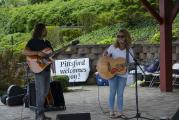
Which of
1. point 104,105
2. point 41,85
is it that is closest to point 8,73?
point 104,105

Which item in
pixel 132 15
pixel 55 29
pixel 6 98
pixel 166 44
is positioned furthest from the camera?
pixel 55 29

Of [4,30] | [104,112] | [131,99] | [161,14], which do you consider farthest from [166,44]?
[4,30]

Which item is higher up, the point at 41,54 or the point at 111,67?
the point at 41,54

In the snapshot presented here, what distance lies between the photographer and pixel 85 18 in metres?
23.3

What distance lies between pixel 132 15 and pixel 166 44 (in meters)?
6.75

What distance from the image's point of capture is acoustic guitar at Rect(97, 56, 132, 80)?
388 inches

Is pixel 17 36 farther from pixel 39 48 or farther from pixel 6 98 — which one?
pixel 39 48

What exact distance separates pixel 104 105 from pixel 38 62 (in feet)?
9.80

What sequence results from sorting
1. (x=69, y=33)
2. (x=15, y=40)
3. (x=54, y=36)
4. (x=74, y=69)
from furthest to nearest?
1. (x=15, y=40)
2. (x=69, y=33)
3. (x=54, y=36)
4. (x=74, y=69)

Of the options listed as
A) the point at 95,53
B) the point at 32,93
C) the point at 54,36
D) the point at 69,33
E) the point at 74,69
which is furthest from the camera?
the point at 69,33

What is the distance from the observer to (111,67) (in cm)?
995

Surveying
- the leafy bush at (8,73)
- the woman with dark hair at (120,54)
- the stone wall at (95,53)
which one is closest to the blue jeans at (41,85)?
the woman with dark hair at (120,54)

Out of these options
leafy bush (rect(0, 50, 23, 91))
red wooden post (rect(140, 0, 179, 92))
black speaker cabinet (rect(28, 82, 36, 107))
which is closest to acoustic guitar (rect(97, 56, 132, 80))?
black speaker cabinet (rect(28, 82, 36, 107))

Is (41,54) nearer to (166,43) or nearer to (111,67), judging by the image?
(111,67)
